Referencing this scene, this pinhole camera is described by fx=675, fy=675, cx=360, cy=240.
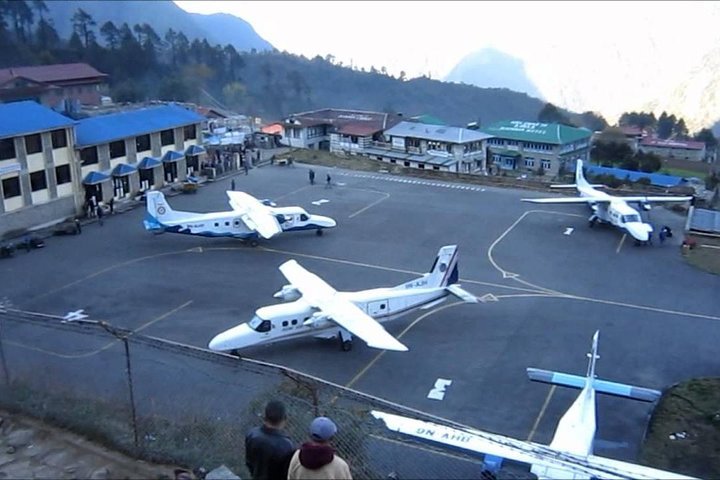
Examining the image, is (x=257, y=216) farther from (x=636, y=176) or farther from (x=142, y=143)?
(x=636, y=176)

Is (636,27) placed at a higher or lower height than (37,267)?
higher

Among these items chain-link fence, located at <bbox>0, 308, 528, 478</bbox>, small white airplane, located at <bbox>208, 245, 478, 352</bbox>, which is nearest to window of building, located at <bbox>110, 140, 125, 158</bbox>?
chain-link fence, located at <bbox>0, 308, 528, 478</bbox>

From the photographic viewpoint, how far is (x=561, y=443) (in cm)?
1769

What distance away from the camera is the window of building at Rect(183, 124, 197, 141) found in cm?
5688

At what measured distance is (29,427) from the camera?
45.6 feet

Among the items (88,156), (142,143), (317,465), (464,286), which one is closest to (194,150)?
(142,143)

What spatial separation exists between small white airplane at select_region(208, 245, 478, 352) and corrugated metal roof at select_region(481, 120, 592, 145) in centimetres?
5746

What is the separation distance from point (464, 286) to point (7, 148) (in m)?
29.3

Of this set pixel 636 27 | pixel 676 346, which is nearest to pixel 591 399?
pixel 676 346

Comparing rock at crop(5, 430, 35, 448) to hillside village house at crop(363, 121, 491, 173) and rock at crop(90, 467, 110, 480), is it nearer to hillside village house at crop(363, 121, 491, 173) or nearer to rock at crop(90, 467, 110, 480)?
rock at crop(90, 467, 110, 480)

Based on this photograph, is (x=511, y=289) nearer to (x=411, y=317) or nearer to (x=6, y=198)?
(x=411, y=317)

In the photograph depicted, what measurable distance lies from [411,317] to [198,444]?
17.0m

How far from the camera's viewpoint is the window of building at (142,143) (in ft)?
171

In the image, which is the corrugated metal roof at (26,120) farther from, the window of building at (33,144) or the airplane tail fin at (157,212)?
the airplane tail fin at (157,212)
